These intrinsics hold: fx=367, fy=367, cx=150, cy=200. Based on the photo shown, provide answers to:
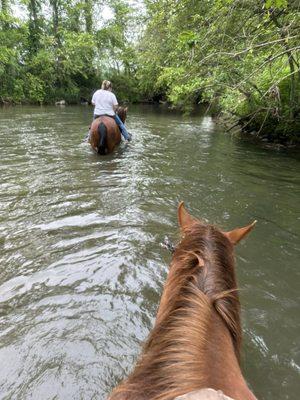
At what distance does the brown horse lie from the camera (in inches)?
367

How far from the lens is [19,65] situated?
2836cm

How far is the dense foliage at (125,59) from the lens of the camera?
9703 mm

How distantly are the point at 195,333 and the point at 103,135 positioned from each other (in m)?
8.26

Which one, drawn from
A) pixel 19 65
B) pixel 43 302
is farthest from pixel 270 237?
pixel 19 65

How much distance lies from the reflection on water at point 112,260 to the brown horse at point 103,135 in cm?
43

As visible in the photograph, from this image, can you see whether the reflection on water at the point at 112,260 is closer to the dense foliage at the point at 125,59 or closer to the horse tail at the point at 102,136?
the horse tail at the point at 102,136

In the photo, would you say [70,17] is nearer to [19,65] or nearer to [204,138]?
[19,65]

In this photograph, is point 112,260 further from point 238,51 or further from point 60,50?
point 60,50

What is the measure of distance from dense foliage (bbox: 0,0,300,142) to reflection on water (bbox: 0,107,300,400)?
3.06m

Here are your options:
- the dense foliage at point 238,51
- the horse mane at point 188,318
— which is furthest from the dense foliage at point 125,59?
the horse mane at point 188,318

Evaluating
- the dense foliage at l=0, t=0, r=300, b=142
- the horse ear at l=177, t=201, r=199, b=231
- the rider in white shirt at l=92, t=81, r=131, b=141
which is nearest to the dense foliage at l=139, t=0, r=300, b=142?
the dense foliage at l=0, t=0, r=300, b=142

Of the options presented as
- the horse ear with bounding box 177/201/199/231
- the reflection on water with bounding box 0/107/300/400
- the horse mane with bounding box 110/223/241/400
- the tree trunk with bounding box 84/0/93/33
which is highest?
the tree trunk with bounding box 84/0/93/33

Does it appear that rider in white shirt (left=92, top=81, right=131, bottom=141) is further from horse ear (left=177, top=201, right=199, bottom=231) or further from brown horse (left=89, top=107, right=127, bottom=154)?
horse ear (left=177, top=201, right=199, bottom=231)

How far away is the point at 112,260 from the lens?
4.22 metres
